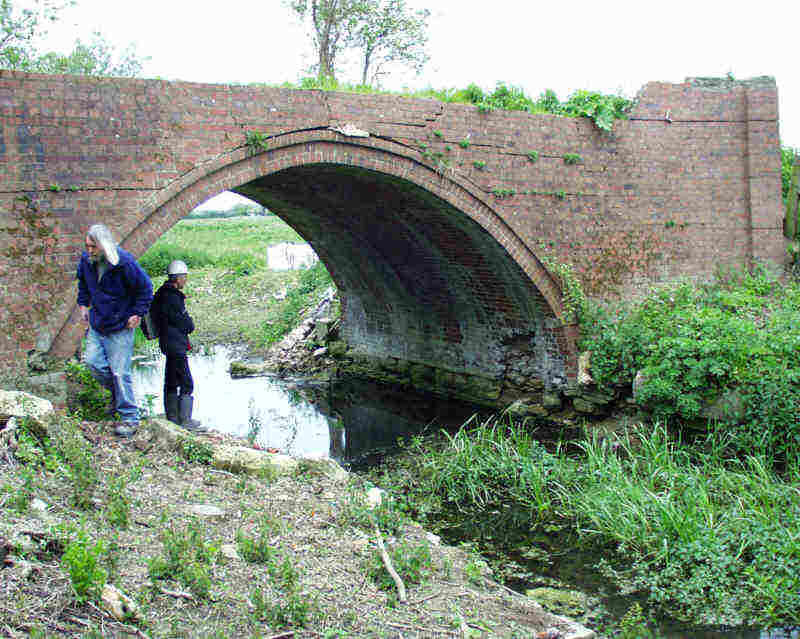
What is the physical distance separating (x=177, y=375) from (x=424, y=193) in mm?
3950

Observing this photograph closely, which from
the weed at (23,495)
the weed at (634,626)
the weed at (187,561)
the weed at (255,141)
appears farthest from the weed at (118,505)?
the weed at (255,141)

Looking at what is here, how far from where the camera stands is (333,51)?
742 inches

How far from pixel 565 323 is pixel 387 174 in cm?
342

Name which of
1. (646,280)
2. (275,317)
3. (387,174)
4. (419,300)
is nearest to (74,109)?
(387,174)

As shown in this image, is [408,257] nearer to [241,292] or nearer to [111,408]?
[111,408]

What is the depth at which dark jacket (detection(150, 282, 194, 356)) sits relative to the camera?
701 cm

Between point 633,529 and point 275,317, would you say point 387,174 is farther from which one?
point 275,317

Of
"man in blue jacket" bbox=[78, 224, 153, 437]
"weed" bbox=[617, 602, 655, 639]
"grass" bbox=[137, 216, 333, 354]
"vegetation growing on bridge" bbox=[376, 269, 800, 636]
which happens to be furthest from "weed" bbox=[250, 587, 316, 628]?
"grass" bbox=[137, 216, 333, 354]

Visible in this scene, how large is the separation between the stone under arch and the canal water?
90 cm

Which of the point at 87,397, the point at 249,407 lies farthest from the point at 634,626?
the point at 249,407

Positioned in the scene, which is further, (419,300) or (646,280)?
(419,300)

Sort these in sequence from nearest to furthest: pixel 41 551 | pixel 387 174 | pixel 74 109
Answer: pixel 41 551 → pixel 74 109 → pixel 387 174

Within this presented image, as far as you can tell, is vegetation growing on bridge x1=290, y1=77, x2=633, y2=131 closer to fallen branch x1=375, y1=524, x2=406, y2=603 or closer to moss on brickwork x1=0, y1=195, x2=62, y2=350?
moss on brickwork x1=0, y1=195, x2=62, y2=350

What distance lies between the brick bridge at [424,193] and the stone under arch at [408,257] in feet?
0.10
